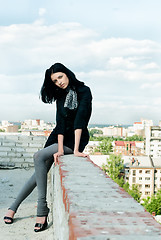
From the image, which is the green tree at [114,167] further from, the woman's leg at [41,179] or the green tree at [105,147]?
the woman's leg at [41,179]

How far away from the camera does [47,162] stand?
2.40 metres

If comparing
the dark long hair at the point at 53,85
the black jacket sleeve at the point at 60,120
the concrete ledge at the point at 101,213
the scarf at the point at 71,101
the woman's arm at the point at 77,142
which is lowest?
the concrete ledge at the point at 101,213

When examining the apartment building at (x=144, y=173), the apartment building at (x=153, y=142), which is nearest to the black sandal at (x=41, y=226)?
the apartment building at (x=144, y=173)

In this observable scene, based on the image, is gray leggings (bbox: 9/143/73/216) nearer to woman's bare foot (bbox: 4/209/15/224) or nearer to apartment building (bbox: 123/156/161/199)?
woman's bare foot (bbox: 4/209/15/224)

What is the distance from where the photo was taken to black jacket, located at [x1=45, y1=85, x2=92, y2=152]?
97.0 inches

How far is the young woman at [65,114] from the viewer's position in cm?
245

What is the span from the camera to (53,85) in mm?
2568

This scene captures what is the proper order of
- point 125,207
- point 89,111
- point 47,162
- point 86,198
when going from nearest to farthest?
point 125,207 → point 86,198 → point 47,162 → point 89,111

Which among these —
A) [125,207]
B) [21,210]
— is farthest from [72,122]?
[125,207]

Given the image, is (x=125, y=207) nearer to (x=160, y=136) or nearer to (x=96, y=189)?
(x=96, y=189)

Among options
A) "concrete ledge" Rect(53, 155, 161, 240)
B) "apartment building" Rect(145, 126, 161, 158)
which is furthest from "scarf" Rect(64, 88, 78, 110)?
"apartment building" Rect(145, 126, 161, 158)

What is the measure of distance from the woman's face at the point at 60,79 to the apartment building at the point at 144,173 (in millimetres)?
42993

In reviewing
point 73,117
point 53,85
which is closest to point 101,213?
point 73,117

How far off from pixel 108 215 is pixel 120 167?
4086cm
